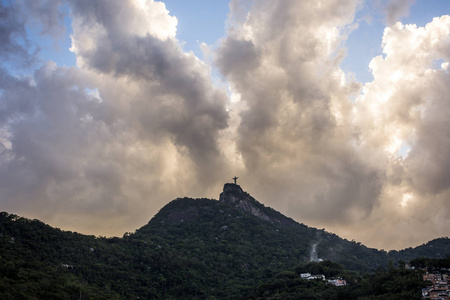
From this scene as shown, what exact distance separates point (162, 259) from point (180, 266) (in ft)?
21.5

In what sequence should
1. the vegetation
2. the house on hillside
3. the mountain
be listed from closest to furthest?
the vegetation < the mountain < the house on hillside

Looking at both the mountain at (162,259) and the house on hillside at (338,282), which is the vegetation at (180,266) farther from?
the house on hillside at (338,282)

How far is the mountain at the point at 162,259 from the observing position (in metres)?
86.4

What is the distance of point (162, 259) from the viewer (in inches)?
5118

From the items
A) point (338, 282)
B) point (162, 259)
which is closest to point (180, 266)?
point (162, 259)

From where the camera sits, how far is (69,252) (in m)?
112

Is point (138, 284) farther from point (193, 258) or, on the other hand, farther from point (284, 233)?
point (284, 233)

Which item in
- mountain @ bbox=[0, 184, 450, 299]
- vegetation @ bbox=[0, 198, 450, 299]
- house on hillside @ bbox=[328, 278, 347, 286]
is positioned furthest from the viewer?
house on hillside @ bbox=[328, 278, 347, 286]

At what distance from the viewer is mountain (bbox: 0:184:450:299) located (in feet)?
283

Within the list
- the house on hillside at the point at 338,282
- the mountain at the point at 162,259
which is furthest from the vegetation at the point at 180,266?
the house on hillside at the point at 338,282

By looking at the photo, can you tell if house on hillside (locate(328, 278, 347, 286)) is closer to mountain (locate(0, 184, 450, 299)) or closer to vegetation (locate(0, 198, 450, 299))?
vegetation (locate(0, 198, 450, 299))

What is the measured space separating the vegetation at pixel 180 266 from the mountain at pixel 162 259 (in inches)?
10.0

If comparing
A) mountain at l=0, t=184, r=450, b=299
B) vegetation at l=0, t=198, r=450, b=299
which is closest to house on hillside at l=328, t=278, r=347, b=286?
vegetation at l=0, t=198, r=450, b=299

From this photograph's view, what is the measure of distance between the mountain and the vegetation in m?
0.25
